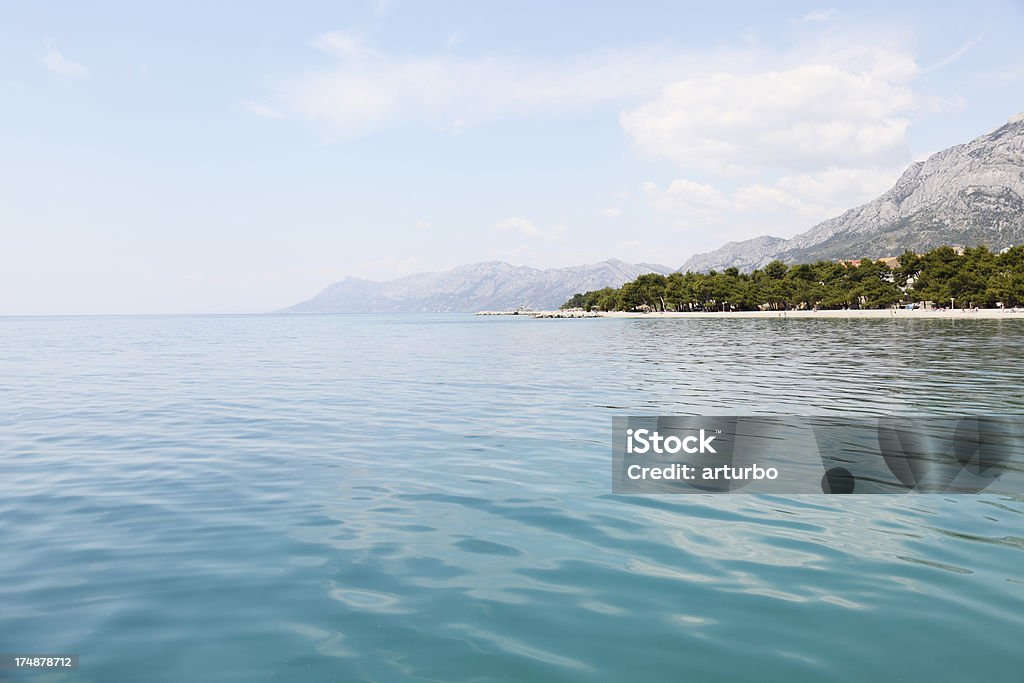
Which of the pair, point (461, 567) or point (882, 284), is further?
point (882, 284)

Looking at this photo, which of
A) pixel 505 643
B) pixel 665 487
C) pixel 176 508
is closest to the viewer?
pixel 505 643

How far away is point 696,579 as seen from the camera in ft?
25.8

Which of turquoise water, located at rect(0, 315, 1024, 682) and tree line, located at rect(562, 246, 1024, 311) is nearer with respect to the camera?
turquoise water, located at rect(0, 315, 1024, 682)

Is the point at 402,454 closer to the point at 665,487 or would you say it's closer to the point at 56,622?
the point at 665,487

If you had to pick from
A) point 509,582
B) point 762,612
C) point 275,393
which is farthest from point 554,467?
point 275,393

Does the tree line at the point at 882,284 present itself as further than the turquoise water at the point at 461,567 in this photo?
Yes

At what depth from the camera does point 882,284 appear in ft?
517

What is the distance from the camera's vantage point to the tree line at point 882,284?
132 metres

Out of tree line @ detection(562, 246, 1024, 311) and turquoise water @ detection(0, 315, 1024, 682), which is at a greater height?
tree line @ detection(562, 246, 1024, 311)

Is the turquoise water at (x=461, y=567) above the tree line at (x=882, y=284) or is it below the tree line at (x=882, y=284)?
below

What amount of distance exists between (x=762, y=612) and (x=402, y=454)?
1042 centimetres

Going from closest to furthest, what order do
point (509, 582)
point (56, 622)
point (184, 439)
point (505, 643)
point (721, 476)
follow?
1. point (505, 643)
2. point (56, 622)
3. point (509, 582)
4. point (721, 476)
5. point (184, 439)

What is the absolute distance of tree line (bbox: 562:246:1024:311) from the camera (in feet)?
432

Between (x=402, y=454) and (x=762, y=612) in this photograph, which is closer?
(x=762, y=612)
